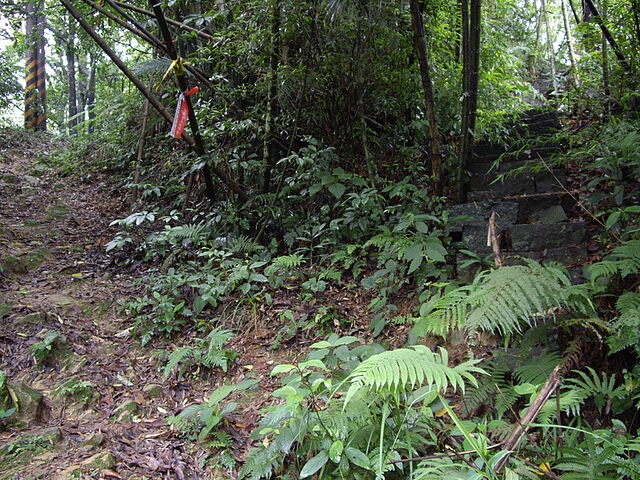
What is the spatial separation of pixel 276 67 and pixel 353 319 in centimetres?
250

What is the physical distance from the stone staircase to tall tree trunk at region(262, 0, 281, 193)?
1.91 m

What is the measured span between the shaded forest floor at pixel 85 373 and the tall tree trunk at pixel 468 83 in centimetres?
211

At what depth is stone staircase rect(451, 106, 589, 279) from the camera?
296 centimetres


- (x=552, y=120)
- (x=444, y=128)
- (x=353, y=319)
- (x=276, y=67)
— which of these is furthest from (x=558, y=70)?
(x=353, y=319)

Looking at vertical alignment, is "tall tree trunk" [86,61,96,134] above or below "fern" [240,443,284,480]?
above

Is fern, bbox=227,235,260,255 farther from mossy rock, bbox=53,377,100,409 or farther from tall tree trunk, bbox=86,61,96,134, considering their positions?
tall tree trunk, bbox=86,61,96,134

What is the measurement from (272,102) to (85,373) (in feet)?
9.41

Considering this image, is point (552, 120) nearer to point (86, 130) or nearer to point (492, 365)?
point (492, 365)

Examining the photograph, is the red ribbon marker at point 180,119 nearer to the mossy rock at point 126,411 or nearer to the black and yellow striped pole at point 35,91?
the mossy rock at point 126,411

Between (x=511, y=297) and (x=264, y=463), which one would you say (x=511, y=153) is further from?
(x=264, y=463)

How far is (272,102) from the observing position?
4137 millimetres

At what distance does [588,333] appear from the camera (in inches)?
76.1

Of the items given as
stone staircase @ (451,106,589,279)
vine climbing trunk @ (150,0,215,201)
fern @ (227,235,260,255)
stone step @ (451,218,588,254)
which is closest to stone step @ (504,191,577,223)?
stone staircase @ (451,106,589,279)

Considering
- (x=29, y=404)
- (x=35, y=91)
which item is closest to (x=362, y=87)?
(x=29, y=404)
